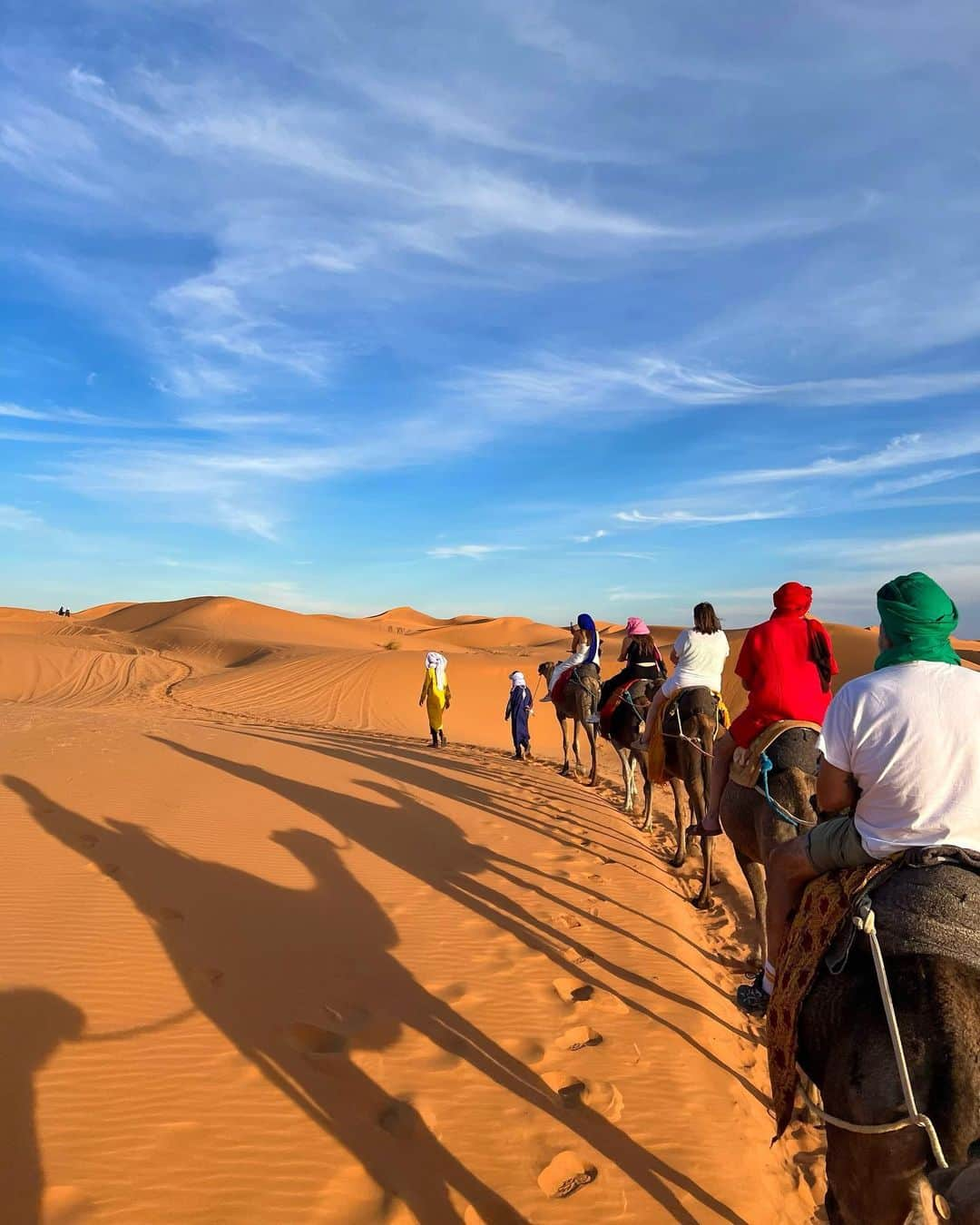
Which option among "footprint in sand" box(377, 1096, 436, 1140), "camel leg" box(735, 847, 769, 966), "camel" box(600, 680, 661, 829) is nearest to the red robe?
"camel leg" box(735, 847, 769, 966)

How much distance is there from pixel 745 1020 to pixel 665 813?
6918 millimetres

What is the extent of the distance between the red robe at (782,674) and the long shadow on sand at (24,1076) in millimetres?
4644

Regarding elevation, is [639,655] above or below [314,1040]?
above

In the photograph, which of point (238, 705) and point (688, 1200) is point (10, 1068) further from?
point (238, 705)

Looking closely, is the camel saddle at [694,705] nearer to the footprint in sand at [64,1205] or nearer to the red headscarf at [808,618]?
the red headscarf at [808,618]

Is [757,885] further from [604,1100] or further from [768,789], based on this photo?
[604,1100]

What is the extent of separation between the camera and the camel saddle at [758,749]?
18.5 feet

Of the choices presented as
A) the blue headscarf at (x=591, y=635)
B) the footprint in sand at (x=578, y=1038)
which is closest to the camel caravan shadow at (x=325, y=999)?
the footprint in sand at (x=578, y=1038)

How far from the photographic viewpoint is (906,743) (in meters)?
2.74

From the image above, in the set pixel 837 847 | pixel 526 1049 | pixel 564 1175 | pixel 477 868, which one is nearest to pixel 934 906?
pixel 837 847

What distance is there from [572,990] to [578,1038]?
700 mm

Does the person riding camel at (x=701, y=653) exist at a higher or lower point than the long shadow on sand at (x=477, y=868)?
higher

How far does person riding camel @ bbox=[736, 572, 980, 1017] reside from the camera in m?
2.73

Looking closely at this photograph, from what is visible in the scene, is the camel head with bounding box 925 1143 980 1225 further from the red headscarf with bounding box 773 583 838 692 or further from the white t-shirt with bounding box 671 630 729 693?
the white t-shirt with bounding box 671 630 729 693
